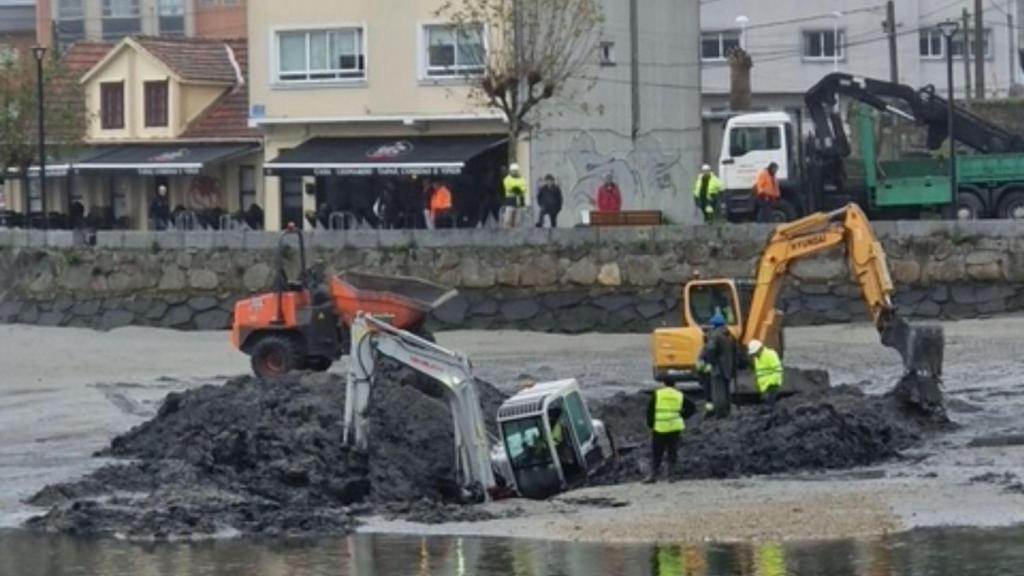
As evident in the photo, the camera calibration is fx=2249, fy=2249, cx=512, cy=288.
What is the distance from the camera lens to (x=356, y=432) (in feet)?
80.1

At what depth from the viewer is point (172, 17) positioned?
90875 millimetres

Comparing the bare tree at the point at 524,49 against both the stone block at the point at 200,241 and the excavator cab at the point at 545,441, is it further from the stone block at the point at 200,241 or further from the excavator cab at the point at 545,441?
the excavator cab at the point at 545,441

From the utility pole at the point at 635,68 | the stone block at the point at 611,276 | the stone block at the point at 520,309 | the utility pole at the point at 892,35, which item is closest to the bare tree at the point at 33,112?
the utility pole at the point at 635,68

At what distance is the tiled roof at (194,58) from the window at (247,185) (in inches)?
139

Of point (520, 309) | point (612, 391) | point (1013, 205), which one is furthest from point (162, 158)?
point (612, 391)

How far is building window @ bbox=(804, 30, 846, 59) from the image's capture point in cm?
7719

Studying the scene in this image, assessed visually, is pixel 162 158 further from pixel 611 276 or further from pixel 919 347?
pixel 919 347

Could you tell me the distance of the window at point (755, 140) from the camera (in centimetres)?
4866

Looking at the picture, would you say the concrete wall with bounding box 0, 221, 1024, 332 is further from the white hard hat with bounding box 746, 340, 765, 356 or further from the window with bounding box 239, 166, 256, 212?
the window with bounding box 239, 166, 256, 212

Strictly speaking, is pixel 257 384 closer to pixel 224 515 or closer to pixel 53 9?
pixel 224 515

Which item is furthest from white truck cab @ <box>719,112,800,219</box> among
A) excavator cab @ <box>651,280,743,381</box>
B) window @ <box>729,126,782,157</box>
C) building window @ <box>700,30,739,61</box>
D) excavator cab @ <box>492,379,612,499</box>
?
building window @ <box>700,30,739,61</box>

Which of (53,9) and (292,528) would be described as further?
(53,9)

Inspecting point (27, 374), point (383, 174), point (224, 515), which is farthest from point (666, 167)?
point (224, 515)

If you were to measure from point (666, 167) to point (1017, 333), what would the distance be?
1851cm
